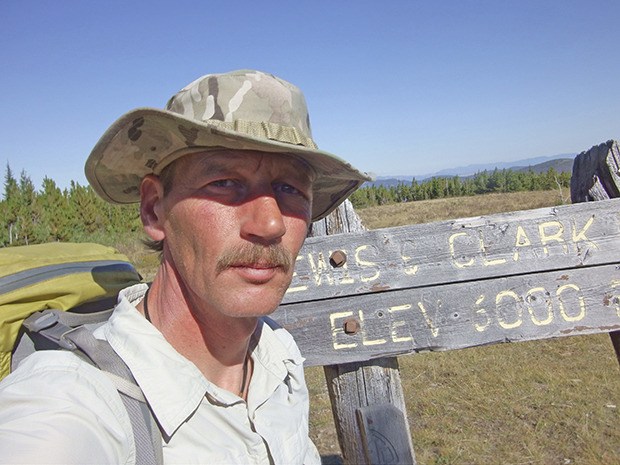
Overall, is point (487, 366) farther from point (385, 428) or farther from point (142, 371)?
point (142, 371)

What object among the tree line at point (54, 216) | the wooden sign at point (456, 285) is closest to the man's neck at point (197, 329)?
the wooden sign at point (456, 285)

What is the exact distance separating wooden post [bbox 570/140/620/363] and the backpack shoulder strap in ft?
7.61

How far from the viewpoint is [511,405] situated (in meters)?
4.91

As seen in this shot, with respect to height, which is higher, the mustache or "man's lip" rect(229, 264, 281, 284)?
the mustache

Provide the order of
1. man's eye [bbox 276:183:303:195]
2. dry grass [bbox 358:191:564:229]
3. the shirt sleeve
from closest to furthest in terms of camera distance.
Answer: the shirt sleeve, man's eye [bbox 276:183:303:195], dry grass [bbox 358:191:564:229]

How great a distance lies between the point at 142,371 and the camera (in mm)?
1175

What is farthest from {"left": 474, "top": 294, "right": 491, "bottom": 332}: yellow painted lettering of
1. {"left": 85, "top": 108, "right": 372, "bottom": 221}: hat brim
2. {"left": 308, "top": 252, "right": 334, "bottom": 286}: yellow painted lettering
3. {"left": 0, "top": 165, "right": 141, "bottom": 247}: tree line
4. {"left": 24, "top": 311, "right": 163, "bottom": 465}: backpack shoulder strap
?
{"left": 0, "top": 165, "right": 141, "bottom": 247}: tree line

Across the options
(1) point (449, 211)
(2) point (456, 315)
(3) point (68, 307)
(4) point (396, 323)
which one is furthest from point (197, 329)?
(1) point (449, 211)

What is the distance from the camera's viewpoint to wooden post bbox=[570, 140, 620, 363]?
2.39 metres

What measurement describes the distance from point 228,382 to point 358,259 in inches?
34.3

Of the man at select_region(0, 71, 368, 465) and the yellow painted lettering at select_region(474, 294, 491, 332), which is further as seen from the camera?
the yellow painted lettering at select_region(474, 294, 491, 332)

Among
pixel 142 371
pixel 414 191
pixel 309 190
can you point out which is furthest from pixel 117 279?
pixel 414 191

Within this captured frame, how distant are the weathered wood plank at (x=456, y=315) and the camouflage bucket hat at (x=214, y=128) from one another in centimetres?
90

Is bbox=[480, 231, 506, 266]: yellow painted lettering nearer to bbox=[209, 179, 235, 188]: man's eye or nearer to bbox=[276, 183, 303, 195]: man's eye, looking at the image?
bbox=[276, 183, 303, 195]: man's eye
